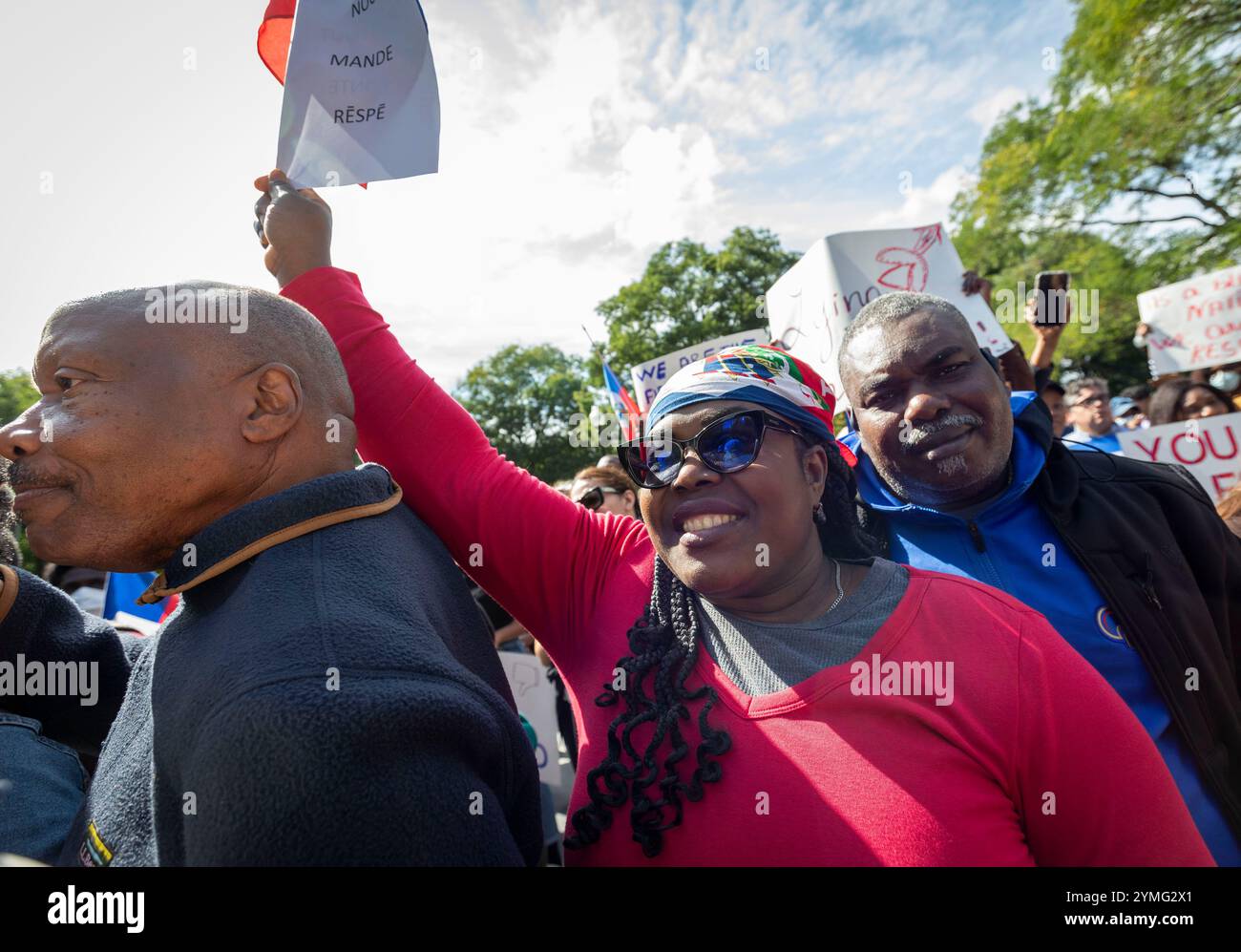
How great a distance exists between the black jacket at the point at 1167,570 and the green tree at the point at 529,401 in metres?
35.8

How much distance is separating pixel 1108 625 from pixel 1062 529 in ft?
0.93

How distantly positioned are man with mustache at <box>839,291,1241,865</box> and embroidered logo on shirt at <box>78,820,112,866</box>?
1.99m

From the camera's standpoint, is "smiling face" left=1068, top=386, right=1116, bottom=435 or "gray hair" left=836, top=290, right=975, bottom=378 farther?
"smiling face" left=1068, top=386, right=1116, bottom=435

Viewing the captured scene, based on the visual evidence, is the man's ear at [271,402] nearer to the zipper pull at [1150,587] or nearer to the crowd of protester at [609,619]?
the crowd of protester at [609,619]

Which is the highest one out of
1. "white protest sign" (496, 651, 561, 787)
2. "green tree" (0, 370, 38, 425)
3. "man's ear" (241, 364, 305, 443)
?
"green tree" (0, 370, 38, 425)

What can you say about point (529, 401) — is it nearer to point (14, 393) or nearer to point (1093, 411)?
point (14, 393)

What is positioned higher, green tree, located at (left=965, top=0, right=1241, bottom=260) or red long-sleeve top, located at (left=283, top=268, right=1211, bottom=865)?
green tree, located at (left=965, top=0, right=1241, bottom=260)

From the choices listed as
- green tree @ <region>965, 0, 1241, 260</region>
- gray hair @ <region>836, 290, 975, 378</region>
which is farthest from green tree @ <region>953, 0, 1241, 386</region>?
gray hair @ <region>836, 290, 975, 378</region>

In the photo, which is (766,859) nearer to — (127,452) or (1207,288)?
(127,452)

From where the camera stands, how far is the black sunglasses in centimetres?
171

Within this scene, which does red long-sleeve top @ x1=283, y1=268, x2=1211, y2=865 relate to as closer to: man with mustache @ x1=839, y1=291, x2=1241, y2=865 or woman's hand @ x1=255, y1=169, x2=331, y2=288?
man with mustache @ x1=839, y1=291, x2=1241, y2=865

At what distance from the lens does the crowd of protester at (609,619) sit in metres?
1.01
